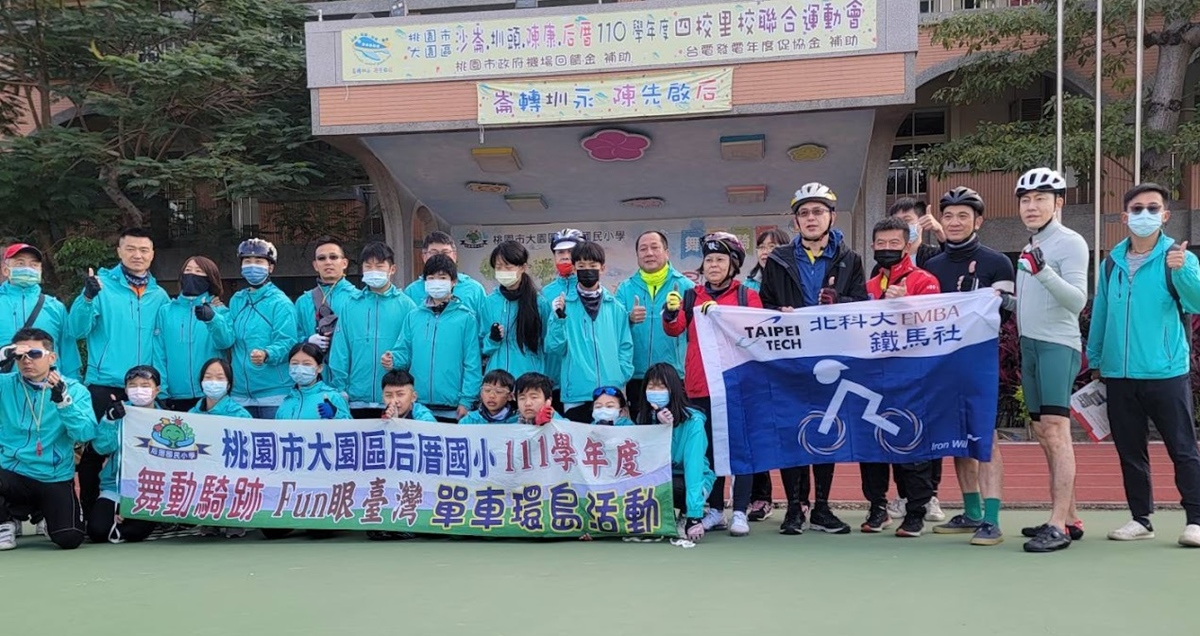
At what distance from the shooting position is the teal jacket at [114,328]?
5465 mm

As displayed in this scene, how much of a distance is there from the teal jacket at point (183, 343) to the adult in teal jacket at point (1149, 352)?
4893 millimetres

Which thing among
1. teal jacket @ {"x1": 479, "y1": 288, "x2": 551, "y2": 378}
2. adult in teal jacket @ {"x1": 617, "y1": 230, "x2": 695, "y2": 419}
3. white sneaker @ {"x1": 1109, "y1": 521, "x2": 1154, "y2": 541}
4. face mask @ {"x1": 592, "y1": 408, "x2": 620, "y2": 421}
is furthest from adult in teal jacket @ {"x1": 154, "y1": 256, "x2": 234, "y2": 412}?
white sneaker @ {"x1": 1109, "y1": 521, "x2": 1154, "y2": 541}

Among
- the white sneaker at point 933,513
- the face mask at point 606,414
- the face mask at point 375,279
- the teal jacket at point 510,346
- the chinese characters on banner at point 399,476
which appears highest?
the face mask at point 375,279

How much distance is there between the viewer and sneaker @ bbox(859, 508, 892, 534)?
16.2 feet

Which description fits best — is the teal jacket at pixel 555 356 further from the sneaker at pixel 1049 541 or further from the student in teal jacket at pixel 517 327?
Result: the sneaker at pixel 1049 541

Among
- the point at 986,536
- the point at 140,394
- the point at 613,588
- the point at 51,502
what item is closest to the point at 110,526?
the point at 51,502

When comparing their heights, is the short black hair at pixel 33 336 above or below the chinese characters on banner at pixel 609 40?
below

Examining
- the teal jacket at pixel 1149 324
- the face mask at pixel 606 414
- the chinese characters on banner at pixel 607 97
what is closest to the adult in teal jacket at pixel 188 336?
the face mask at pixel 606 414

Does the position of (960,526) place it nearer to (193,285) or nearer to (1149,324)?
(1149,324)

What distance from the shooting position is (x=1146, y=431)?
14.9 ft

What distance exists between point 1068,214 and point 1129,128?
423 cm

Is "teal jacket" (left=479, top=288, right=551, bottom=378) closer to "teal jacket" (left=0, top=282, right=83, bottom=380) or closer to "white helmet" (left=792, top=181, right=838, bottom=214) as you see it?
"white helmet" (left=792, top=181, right=838, bottom=214)

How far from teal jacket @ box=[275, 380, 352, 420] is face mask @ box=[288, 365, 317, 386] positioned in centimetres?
4

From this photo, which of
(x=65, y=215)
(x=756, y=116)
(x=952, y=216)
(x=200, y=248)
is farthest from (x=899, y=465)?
(x=200, y=248)
